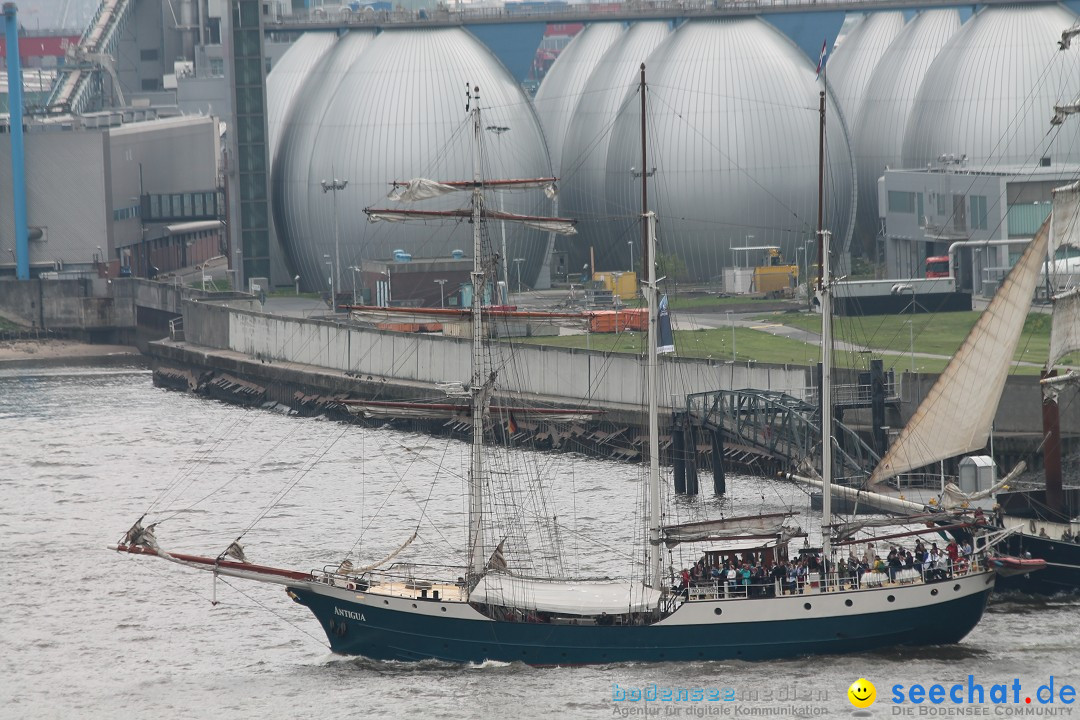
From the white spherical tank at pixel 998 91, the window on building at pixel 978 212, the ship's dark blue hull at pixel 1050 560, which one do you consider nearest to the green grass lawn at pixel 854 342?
the window on building at pixel 978 212

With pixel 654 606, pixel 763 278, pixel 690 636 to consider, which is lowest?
pixel 690 636

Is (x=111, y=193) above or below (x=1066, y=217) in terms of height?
above

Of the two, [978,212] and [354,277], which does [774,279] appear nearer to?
[978,212]

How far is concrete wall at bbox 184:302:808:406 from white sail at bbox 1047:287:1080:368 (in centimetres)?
1296

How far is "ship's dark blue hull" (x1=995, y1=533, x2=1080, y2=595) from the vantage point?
49.7 metres

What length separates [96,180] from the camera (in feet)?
379

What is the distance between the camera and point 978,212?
318ft

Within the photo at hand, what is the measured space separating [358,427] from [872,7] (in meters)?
61.0

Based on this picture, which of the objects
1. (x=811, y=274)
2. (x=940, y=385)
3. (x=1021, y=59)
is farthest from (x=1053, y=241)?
(x=1021, y=59)

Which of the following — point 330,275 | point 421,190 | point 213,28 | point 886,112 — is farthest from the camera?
point 213,28

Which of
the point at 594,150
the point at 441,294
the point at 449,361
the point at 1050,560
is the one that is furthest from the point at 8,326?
the point at 1050,560

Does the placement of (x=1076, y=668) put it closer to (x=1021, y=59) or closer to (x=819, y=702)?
(x=819, y=702)

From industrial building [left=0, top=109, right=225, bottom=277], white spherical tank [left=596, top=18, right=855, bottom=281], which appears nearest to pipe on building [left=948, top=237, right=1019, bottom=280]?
white spherical tank [left=596, top=18, right=855, bottom=281]

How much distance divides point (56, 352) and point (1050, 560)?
70.3 m
